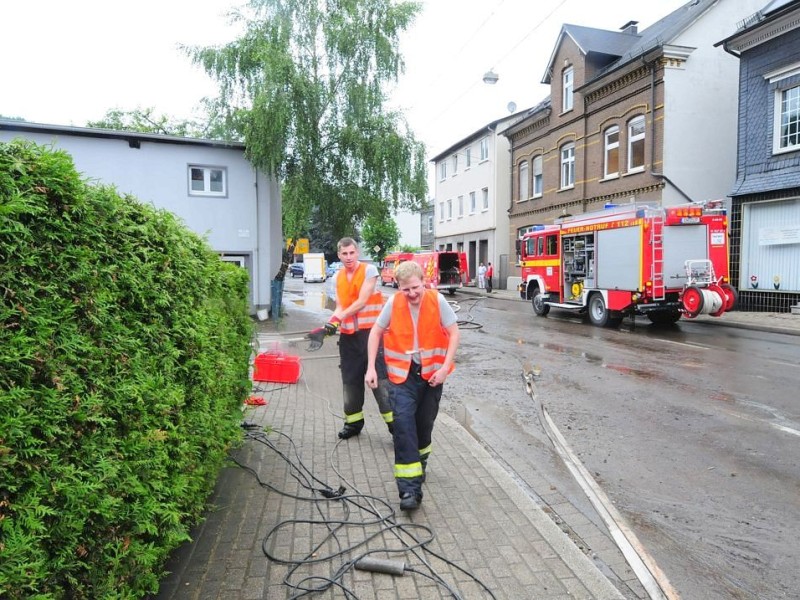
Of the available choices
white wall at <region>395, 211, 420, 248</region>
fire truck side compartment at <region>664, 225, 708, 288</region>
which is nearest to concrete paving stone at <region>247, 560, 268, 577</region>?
fire truck side compartment at <region>664, 225, 708, 288</region>

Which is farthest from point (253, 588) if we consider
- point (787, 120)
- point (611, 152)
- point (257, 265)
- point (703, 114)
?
point (611, 152)

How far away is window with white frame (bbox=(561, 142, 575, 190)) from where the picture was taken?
91.3 feet

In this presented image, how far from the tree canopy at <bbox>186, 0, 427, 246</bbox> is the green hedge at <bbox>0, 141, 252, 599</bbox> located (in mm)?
15996

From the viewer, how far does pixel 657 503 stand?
4.15 metres

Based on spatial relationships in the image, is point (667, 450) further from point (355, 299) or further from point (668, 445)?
point (355, 299)

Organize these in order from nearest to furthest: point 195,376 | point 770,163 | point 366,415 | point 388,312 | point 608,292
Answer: point 195,376 → point 388,312 → point 366,415 → point 608,292 → point 770,163

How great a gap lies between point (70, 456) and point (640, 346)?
11732mm

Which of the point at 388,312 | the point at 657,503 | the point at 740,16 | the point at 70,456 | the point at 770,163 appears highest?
the point at 740,16

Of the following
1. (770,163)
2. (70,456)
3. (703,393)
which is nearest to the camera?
(70,456)

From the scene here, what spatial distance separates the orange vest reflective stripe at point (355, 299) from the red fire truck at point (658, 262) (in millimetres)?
10910

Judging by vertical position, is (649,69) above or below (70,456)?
above

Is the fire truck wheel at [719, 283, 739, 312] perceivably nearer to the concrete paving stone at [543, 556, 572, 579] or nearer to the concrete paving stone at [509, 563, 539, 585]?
the concrete paving stone at [543, 556, 572, 579]

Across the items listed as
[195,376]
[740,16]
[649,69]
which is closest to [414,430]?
[195,376]

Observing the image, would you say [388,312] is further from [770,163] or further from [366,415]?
[770,163]
